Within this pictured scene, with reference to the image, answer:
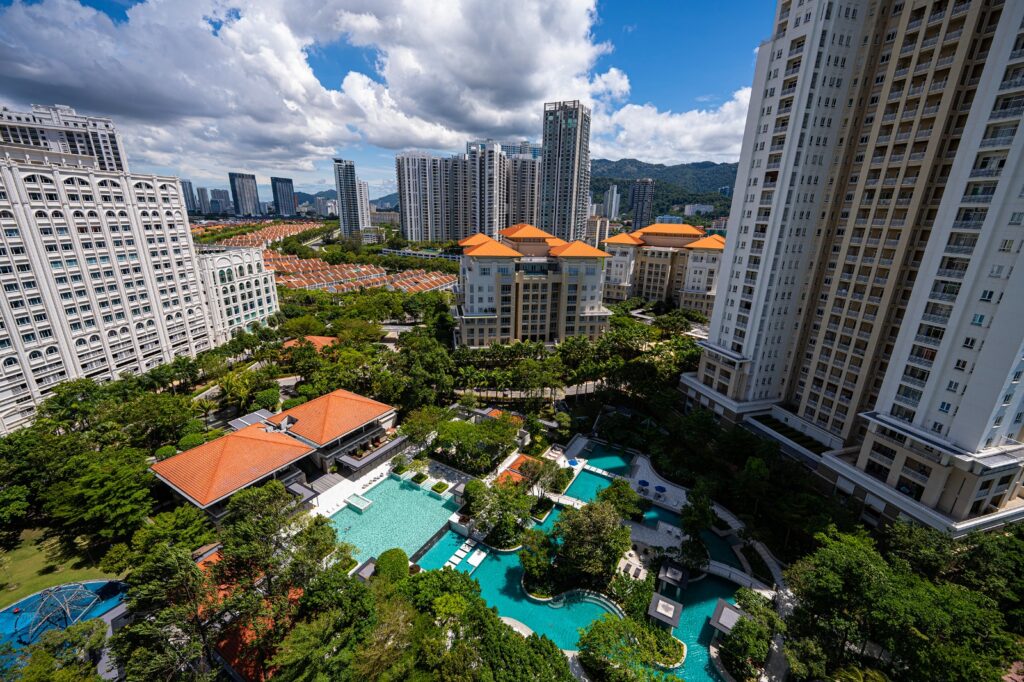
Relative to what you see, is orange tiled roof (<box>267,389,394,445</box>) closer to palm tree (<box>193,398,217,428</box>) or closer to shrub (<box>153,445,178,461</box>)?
shrub (<box>153,445,178,461</box>)

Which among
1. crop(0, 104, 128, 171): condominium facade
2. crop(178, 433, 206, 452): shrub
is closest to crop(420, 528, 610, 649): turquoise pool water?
crop(178, 433, 206, 452): shrub

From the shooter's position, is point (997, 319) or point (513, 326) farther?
point (513, 326)

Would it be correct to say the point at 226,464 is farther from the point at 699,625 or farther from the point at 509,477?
the point at 699,625

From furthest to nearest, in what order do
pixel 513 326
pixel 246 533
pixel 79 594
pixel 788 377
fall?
pixel 513 326, pixel 788 377, pixel 79 594, pixel 246 533

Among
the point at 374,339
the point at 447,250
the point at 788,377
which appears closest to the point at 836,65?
the point at 788,377

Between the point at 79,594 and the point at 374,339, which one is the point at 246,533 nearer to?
the point at 79,594

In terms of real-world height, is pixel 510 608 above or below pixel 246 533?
below
